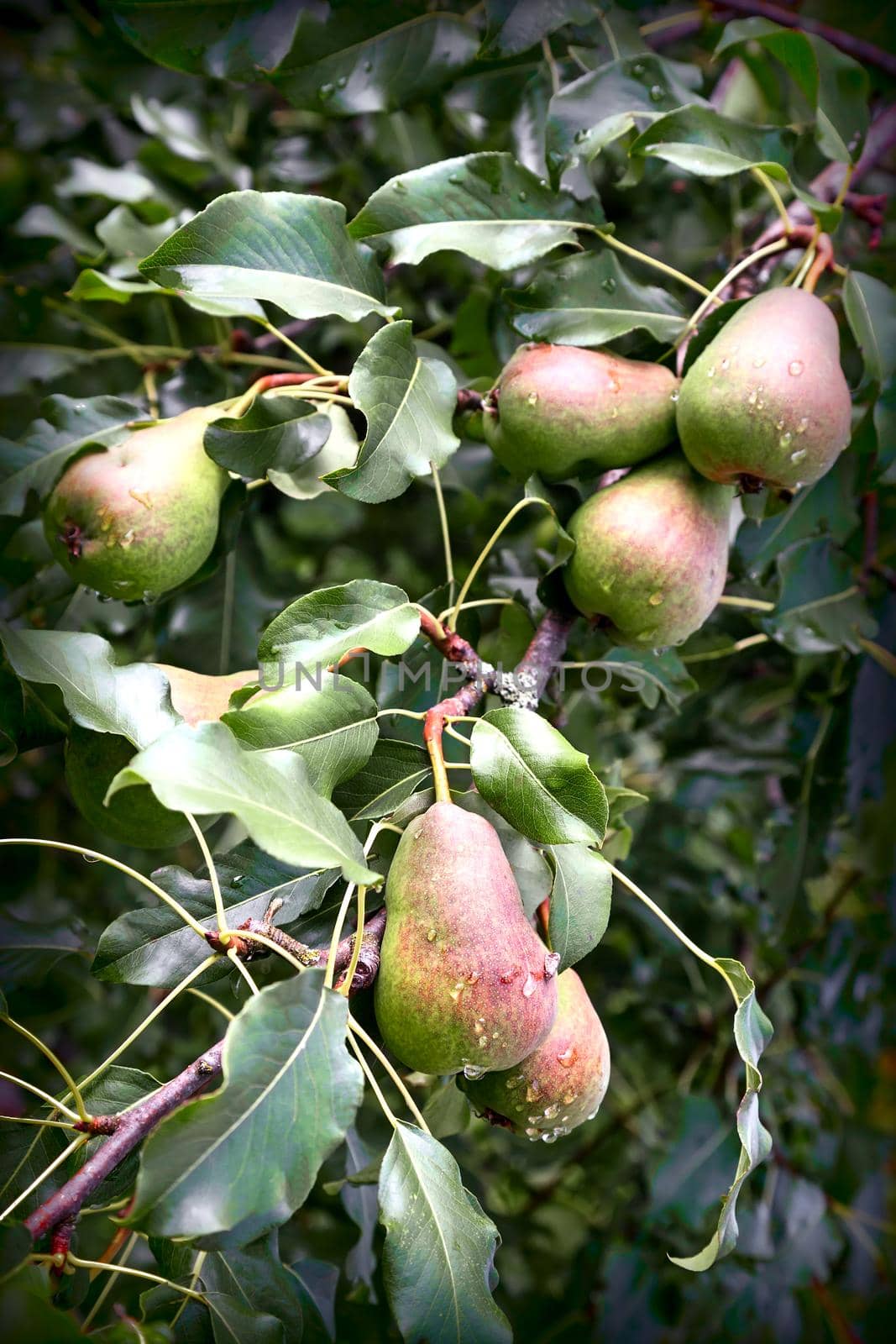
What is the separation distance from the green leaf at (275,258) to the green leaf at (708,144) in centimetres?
26

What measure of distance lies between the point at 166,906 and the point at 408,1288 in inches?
11.6

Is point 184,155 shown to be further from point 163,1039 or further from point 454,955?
point 163,1039

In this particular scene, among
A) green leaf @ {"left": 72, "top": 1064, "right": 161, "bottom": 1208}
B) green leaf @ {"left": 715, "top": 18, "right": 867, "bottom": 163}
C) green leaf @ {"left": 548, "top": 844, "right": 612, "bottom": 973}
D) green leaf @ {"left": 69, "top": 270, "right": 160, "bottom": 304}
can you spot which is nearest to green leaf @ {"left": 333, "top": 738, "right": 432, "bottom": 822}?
green leaf @ {"left": 548, "top": 844, "right": 612, "bottom": 973}

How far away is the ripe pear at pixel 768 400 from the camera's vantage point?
783 mm

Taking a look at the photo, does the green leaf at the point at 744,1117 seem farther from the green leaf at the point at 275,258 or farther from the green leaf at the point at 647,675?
the green leaf at the point at 275,258

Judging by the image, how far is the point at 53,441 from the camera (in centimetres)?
95

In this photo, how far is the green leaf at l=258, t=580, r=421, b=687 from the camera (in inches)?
26.6

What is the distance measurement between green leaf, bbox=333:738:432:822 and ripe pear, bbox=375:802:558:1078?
65 mm

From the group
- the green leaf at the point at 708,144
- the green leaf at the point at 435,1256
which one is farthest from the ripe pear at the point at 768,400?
the green leaf at the point at 435,1256

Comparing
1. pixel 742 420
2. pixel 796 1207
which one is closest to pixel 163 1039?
pixel 796 1207

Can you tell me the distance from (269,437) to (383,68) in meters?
0.54

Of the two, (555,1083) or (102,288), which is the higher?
(102,288)

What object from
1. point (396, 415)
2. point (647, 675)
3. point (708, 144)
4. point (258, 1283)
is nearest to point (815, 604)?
point (647, 675)

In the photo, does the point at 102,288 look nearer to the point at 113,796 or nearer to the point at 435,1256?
the point at 113,796
